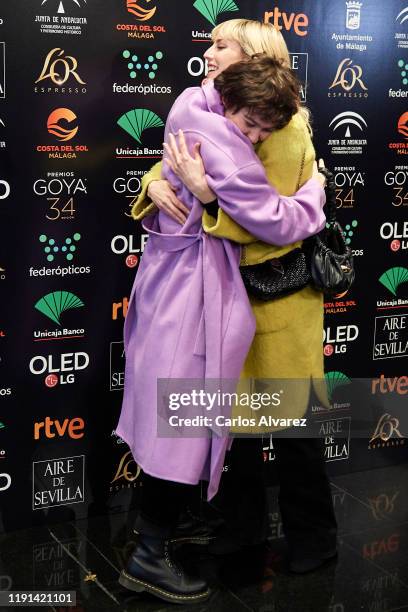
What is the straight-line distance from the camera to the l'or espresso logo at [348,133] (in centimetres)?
381

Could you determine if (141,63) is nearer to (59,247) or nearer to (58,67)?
(58,67)

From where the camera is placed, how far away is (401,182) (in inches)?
159

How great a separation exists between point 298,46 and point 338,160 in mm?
499

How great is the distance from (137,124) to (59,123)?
300mm

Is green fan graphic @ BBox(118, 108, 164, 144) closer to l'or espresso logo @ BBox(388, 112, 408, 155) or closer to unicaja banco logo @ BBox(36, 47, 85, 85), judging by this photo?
unicaja banco logo @ BBox(36, 47, 85, 85)

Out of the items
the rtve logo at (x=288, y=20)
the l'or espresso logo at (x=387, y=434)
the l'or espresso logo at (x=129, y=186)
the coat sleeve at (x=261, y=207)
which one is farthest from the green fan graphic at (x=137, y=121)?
the l'or espresso logo at (x=387, y=434)

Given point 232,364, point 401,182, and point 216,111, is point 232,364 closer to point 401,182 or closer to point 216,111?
point 216,111

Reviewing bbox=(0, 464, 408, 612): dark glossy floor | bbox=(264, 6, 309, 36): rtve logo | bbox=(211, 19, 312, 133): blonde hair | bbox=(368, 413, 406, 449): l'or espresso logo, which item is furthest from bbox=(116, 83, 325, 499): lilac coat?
bbox=(368, 413, 406, 449): l'or espresso logo

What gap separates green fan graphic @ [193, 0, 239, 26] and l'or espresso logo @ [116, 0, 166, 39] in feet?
0.57

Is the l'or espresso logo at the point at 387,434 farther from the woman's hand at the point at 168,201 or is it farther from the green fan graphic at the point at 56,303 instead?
the woman's hand at the point at 168,201

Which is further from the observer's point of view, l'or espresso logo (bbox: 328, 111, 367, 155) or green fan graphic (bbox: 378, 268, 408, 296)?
green fan graphic (bbox: 378, 268, 408, 296)

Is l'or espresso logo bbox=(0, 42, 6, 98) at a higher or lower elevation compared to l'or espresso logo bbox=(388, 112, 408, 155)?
higher

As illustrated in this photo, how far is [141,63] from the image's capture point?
3.36 m

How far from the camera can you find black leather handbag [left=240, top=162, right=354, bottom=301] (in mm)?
3008
